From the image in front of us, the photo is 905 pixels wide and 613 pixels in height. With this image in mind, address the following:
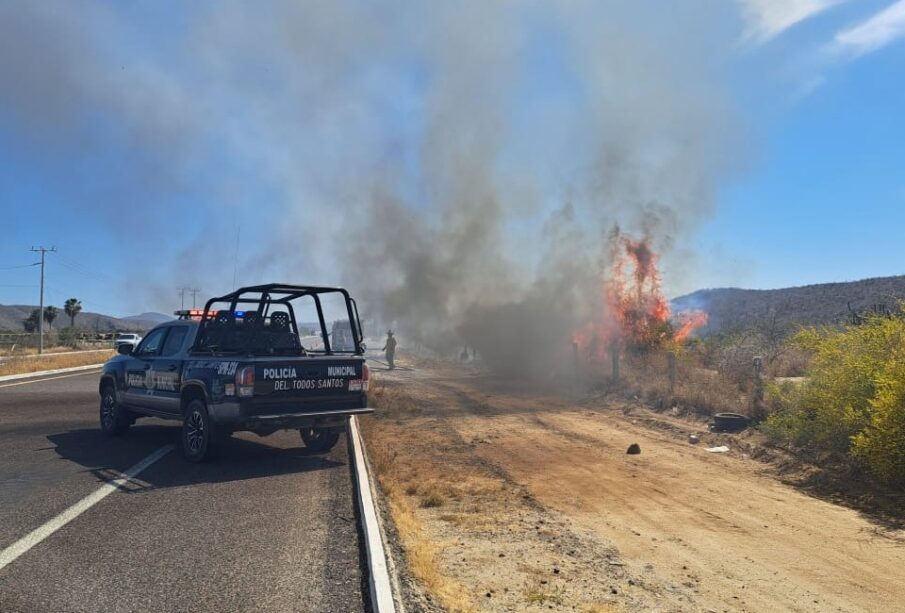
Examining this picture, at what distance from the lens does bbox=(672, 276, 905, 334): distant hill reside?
141 ft

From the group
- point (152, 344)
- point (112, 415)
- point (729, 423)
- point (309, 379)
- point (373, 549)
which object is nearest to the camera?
point (373, 549)

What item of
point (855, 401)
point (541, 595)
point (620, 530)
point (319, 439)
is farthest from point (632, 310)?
point (541, 595)

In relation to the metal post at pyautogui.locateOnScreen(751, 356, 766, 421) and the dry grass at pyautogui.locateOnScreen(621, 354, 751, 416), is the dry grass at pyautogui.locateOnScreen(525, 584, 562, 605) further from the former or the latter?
the dry grass at pyautogui.locateOnScreen(621, 354, 751, 416)

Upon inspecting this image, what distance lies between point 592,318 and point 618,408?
9747mm

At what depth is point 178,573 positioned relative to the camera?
14.8 feet

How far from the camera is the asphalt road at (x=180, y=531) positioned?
4.12 meters

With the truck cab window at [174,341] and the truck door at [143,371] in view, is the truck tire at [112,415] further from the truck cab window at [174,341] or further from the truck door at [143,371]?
the truck cab window at [174,341]

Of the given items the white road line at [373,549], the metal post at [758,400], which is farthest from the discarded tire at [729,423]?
the white road line at [373,549]

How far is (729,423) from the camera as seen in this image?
11.7m

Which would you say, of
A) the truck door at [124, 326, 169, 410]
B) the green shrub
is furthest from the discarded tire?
the truck door at [124, 326, 169, 410]

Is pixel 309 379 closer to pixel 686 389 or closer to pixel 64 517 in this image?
pixel 64 517

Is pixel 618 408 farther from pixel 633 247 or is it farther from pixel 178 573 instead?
pixel 178 573

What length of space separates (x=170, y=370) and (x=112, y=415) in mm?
2200

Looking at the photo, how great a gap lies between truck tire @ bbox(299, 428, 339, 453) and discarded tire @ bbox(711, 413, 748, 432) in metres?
6.82
